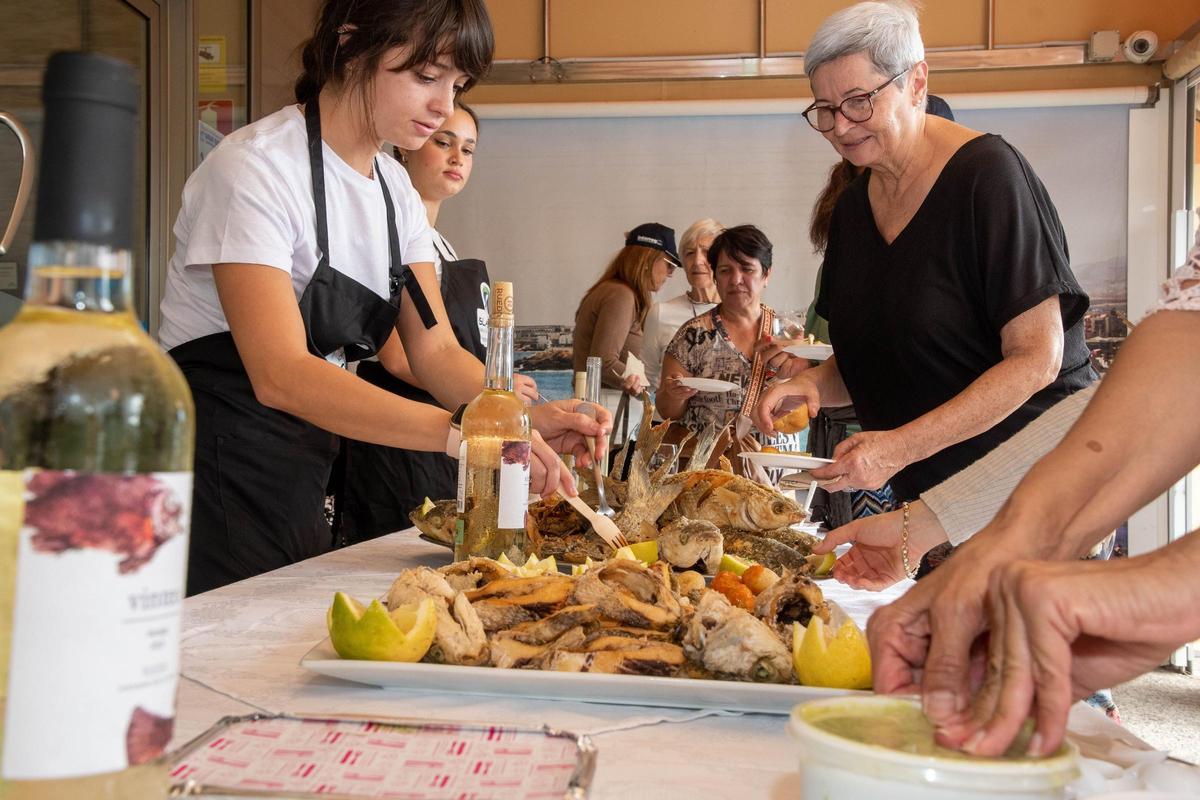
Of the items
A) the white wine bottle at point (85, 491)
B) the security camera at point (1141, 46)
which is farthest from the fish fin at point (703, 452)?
the security camera at point (1141, 46)

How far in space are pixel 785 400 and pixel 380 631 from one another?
161cm

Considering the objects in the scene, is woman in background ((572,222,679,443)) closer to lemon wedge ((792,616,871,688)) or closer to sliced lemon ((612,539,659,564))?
sliced lemon ((612,539,659,564))

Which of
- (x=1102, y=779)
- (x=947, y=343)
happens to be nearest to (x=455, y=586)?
(x=1102, y=779)

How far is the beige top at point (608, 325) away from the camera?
456cm

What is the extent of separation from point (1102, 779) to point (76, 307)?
55 cm

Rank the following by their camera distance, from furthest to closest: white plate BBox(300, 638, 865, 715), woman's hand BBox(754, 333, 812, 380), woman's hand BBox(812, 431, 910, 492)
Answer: woman's hand BBox(754, 333, 812, 380) < woman's hand BBox(812, 431, 910, 492) < white plate BBox(300, 638, 865, 715)

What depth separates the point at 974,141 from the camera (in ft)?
6.62

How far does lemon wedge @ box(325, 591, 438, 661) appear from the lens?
2.72 ft

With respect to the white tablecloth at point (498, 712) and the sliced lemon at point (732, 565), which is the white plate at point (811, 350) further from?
the white tablecloth at point (498, 712)

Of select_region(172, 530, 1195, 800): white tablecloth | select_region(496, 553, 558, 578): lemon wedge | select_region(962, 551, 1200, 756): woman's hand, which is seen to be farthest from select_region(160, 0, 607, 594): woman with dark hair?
select_region(962, 551, 1200, 756): woman's hand

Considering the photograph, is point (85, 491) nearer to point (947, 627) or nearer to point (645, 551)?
point (947, 627)

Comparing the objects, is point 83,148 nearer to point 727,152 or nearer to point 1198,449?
point 1198,449

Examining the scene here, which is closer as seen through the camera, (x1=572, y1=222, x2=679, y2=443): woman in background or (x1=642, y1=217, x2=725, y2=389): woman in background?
(x1=572, y1=222, x2=679, y2=443): woman in background

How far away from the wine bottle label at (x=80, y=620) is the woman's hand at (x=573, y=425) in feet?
4.42
